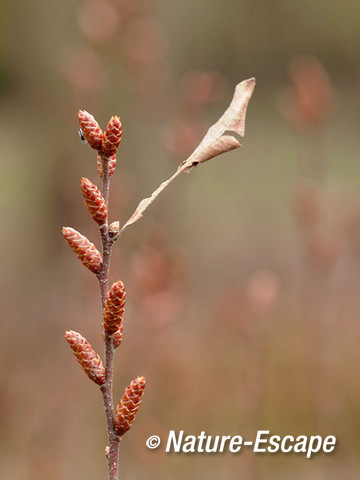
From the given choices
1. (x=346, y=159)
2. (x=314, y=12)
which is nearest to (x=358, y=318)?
(x=346, y=159)

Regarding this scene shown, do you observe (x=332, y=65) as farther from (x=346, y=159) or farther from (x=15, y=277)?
(x=15, y=277)

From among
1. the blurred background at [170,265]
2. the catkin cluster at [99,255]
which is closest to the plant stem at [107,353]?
the catkin cluster at [99,255]

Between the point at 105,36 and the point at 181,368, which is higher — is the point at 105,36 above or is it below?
above

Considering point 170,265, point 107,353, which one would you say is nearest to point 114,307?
point 107,353
